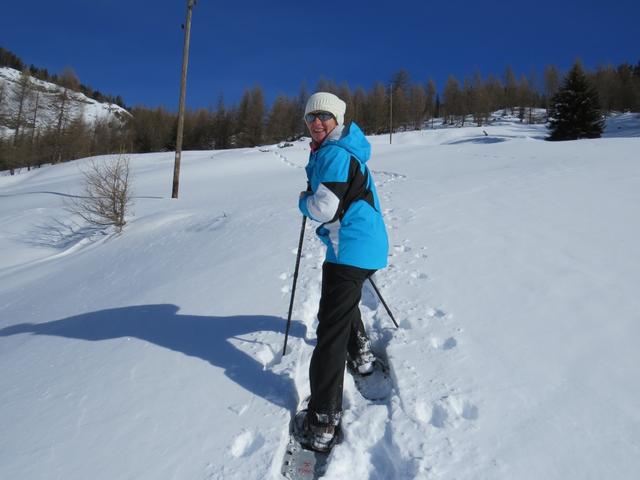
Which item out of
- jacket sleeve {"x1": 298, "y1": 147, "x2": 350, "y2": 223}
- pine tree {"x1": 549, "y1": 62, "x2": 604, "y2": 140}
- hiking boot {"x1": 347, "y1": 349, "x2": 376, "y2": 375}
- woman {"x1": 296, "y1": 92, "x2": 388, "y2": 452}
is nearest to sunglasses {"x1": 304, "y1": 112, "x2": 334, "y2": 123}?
woman {"x1": 296, "y1": 92, "x2": 388, "y2": 452}

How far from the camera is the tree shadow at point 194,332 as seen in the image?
2.56 m

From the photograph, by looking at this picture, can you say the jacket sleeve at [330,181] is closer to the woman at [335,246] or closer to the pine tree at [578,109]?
the woman at [335,246]

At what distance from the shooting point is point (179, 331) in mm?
3377

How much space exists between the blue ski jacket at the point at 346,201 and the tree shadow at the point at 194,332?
105cm

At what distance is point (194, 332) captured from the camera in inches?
131

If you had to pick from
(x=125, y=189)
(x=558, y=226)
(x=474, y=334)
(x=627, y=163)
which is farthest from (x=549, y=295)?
(x=125, y=189)

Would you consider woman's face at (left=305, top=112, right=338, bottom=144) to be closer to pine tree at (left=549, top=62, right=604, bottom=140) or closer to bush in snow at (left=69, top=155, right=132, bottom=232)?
bush in snow at (left=69, top=155, right=132, bottom=232)

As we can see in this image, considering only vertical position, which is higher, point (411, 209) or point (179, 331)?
point (411, 209)

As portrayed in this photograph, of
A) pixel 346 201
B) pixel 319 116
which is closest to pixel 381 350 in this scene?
pixel 346 201

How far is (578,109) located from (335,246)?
31.7m

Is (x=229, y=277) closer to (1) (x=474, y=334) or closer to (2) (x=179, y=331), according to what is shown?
(2) (x=179, y=331)

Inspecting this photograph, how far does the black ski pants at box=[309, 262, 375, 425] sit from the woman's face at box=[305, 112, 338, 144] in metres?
A: 0.79

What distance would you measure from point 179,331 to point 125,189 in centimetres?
688

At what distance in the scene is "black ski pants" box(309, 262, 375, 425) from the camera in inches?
82.3
